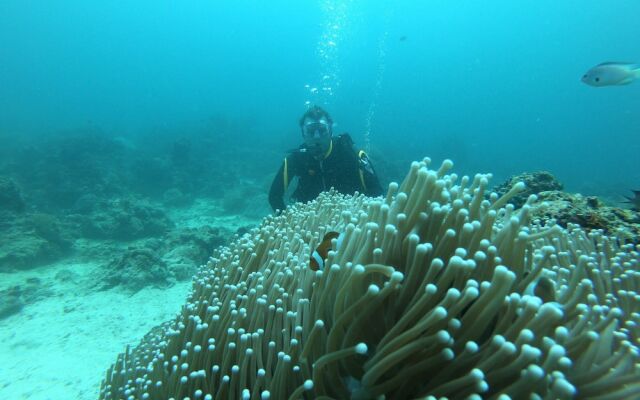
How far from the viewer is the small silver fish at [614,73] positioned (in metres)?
6.49

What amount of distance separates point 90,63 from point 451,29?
146 metres

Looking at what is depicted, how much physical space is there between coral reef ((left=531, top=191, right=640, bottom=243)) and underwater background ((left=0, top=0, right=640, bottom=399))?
6.69 meters

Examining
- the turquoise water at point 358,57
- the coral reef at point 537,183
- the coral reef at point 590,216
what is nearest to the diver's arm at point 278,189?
the coral reef at point 537,183

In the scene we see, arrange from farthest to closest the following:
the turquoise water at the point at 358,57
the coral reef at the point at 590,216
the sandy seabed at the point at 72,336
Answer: the turquoise water at the point at 358,57 < the sandy seabed at the point at 72,336 < the coral reef at the point at 590,216

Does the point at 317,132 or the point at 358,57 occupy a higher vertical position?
the point at 358,57

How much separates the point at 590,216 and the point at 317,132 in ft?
18.0

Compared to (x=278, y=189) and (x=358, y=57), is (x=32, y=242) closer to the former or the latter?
(x=278, y=189)

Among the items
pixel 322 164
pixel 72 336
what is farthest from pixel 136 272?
pixel 322 164

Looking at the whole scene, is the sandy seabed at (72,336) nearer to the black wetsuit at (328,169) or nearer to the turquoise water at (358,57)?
the black wetsuit at (328,169)

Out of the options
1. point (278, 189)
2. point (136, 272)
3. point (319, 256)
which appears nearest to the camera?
point (319, 256)

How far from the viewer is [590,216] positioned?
374cm

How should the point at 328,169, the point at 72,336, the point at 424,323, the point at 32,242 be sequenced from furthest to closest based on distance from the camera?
the point at 32,242 → the point at 328,169 → the point at 72,336 → the point at 424,323

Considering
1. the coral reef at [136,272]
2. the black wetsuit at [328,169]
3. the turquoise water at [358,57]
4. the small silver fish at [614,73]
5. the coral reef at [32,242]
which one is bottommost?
the coral reef at [32,242]

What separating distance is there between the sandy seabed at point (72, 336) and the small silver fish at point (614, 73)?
32.1ft
